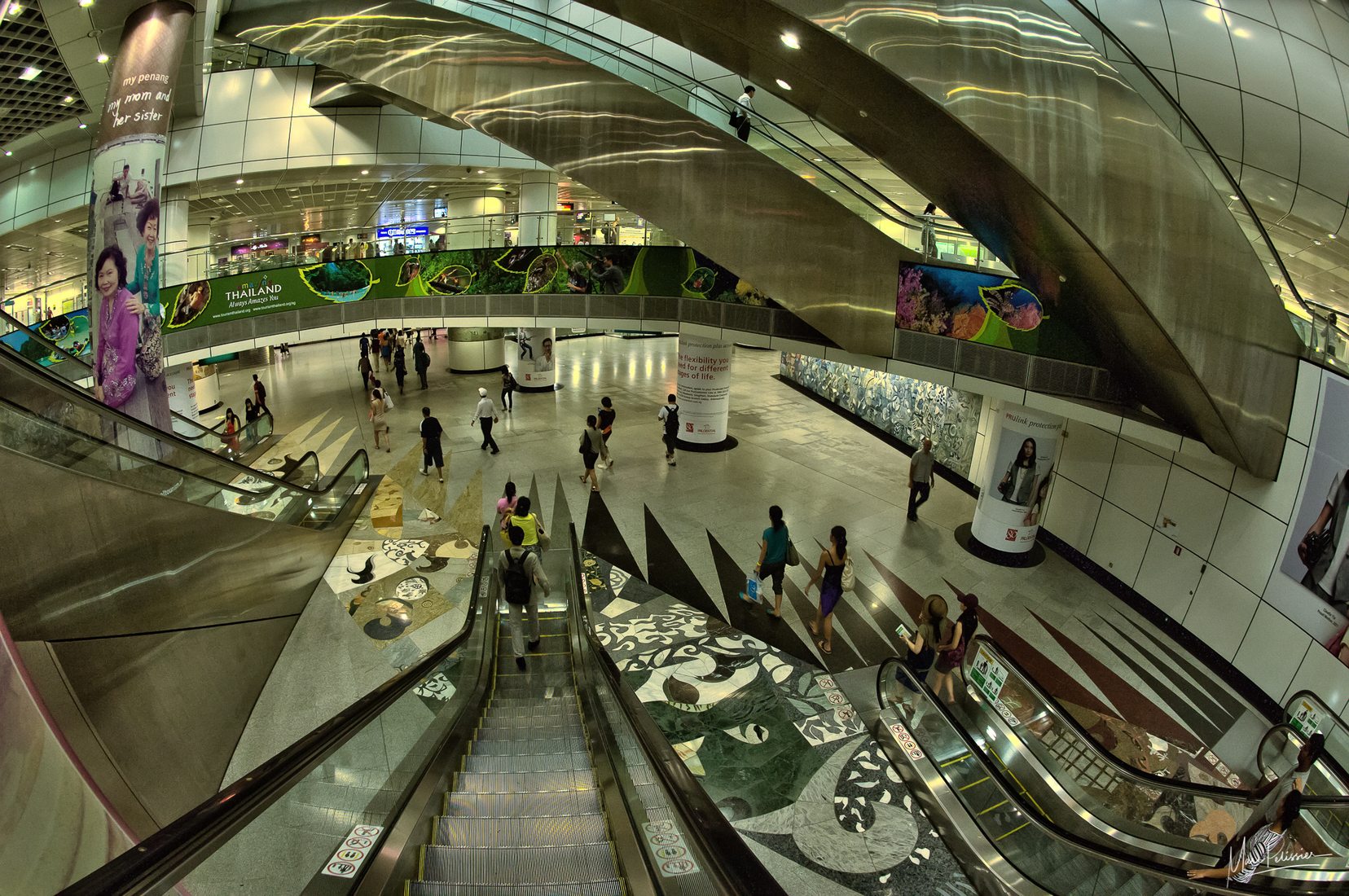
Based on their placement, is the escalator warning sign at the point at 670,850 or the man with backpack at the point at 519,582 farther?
the man with backpack at the point at 519,582

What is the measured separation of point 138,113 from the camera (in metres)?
7.86

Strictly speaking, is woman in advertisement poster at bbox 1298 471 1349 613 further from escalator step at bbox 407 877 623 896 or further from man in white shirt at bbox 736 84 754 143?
man in white shirt at bbox 736 84 754 143

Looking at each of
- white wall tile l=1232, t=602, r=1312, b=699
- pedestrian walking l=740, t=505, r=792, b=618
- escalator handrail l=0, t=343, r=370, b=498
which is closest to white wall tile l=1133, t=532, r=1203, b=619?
white wall tile l=1232, t=602, r=1312, b=699

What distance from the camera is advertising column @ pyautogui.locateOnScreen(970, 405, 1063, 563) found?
34.1 feet

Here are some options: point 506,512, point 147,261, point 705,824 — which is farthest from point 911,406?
point 705,824

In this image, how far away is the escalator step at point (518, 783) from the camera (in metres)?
4.35

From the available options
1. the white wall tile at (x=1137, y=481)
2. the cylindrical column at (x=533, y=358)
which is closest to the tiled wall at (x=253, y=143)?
the cylindrical column at (x=533, y=358)

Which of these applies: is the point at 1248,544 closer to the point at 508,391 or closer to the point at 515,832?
the point at 515,832

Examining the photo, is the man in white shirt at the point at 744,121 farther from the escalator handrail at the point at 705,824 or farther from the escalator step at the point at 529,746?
the escalator handrail at the point at 705,824

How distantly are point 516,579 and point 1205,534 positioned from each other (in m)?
8.15

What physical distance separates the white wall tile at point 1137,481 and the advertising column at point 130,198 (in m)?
12.5

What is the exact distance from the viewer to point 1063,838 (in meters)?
4.18

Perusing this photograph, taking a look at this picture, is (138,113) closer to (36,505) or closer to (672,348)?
(36,505)

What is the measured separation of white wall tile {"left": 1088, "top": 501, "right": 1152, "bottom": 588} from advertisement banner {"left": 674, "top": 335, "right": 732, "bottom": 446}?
23.9 feet
